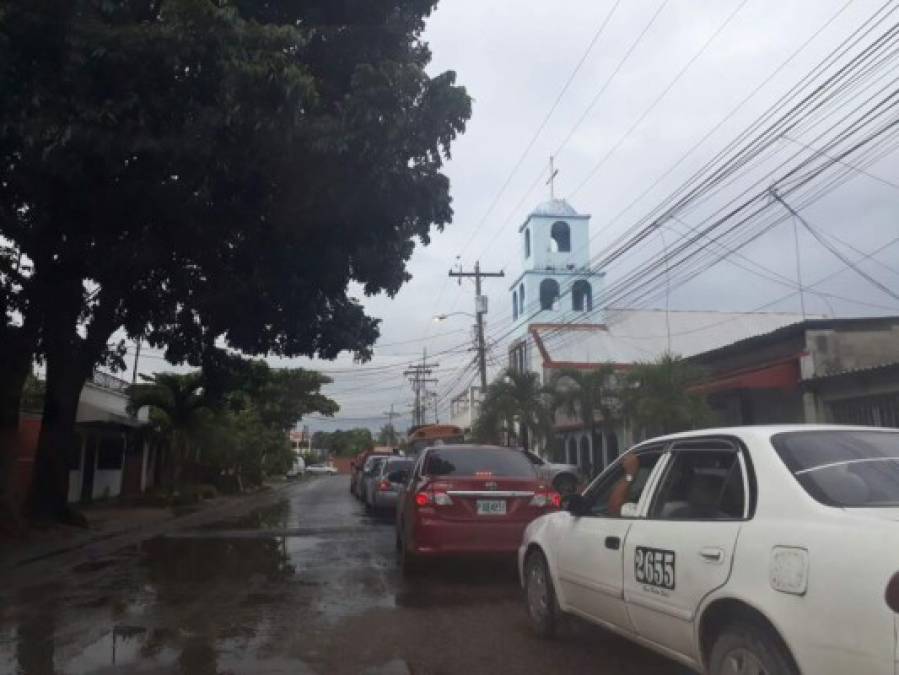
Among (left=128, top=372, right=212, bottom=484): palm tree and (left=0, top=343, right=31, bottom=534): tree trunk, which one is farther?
(left=128, top=372, right=212, bottom=484): palm tree

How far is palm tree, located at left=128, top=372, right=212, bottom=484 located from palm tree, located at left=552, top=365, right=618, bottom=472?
36.2 feet

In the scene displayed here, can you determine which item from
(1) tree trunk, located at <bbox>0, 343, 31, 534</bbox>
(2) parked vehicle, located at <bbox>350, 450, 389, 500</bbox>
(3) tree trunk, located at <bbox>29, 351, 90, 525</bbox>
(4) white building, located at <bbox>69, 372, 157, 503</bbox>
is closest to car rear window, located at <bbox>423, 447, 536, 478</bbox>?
(1) tree trunk, located at <bbox>0, 343, 31, 534</bbox>

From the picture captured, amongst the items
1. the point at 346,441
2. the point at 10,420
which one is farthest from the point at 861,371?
the point at 346,441

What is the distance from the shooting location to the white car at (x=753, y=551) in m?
3.51

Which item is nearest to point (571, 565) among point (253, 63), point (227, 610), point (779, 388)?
point (227, 610)

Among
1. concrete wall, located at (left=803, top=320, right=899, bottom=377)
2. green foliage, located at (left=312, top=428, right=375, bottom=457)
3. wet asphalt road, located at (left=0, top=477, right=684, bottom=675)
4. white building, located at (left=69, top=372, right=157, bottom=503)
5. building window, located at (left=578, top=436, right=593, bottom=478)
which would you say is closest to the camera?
wet asphalt road, located at (left=0, top=477, right=684, bottom=675)

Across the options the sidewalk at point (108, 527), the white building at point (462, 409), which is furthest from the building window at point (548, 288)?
the sidewalk at point (108, 527)

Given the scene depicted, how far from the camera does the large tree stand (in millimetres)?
9508

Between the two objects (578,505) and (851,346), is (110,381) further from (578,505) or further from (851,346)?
(578,505)

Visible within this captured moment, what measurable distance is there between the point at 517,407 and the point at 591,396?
3806mm

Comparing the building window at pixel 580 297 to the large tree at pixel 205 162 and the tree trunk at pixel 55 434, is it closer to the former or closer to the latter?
the large tree at pixel 205 162

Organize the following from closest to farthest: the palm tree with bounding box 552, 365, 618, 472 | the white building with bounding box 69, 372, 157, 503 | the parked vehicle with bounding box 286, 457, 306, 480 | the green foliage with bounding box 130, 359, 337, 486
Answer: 1. the green foliage with bounding box 130, 359, 337, 486
2. the palm tree with bounding box 552, 365, 618, 472
3. the white building with bounding box 69, 372, 157, 503
4. the parked vehicle with bounding box 286, 457, 306, 480

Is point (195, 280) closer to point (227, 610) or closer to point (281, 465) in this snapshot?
point (227, 610)

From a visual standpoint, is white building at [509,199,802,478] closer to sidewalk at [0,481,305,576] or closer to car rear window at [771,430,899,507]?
sidewalk at [0,481,305,576]
